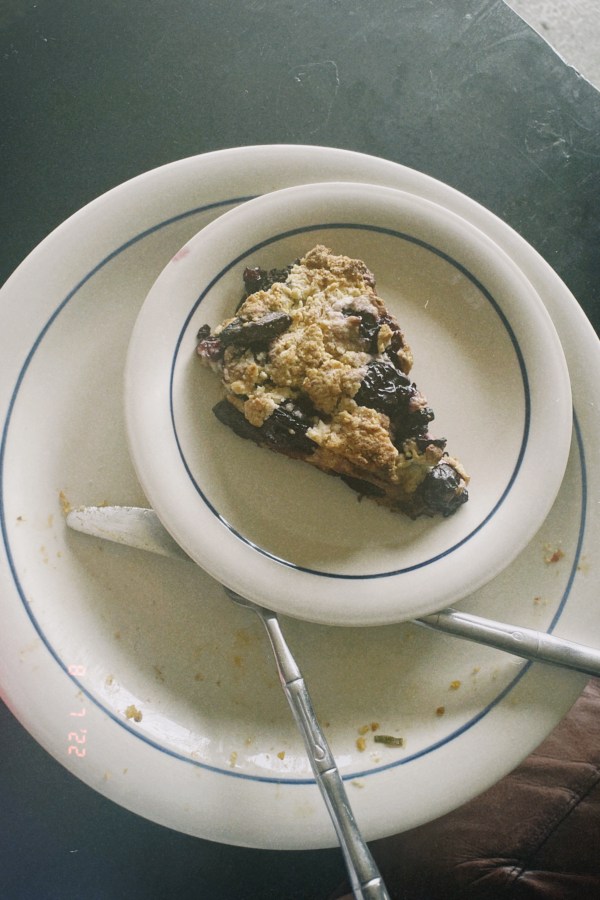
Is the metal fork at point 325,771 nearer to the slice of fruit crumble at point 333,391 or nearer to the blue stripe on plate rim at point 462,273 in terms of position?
the blue stripe on plate rim at point 462,273

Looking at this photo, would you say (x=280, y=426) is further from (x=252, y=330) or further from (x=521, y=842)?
(x=521, y=842)

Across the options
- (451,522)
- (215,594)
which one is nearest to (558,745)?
(451,522)

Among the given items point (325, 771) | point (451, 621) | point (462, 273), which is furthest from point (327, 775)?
point (462, 273)

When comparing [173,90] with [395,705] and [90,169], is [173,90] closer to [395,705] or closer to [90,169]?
[90,169]

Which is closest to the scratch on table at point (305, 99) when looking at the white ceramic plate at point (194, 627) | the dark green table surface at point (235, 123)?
the dark green table surface at point (235, 123)

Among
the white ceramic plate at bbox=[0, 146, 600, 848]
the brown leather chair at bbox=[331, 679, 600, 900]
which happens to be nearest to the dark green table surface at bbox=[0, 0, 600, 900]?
the brown leather chair at bbox=[331, 679, 600, 900]

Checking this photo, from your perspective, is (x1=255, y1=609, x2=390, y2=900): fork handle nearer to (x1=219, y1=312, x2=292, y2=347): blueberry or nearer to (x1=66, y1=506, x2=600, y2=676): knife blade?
(x1=66, y1=506, x2=600, y2=676): knife blade
